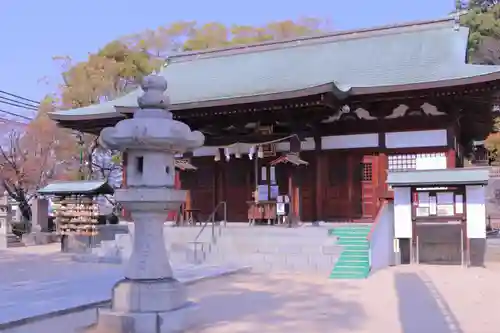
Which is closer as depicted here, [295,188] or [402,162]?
[402,162]

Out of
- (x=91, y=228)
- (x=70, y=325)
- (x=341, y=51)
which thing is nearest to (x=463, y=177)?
(x=341, y=51)

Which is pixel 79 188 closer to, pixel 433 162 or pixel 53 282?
pixel 53 282

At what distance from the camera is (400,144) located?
14.8 meters

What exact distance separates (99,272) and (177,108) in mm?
5727

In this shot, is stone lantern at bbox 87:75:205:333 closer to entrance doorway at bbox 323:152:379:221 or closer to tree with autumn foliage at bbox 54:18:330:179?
entrance doorway at bbox 323:152:379:221

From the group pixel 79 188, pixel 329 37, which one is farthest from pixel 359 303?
pixel 329 37

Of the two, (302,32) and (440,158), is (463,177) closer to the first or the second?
(440,158)

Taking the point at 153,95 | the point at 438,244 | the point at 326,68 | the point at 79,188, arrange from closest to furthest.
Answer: the point at 153,95 < the point at 438,244 < the point at 326,68 < the point at 79,188

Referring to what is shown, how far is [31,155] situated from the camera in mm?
26781

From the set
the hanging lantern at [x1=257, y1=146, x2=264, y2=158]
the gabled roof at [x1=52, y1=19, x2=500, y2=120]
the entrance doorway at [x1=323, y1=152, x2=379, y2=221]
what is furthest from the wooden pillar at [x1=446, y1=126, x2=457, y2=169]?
the hanging lantern at [x1=257, y1=146, x2=264, y2=158]

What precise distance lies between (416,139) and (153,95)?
1004cm

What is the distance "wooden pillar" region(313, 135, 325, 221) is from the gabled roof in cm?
188

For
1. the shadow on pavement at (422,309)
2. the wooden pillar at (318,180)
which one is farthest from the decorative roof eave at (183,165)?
the shadow on pavement at (422,309)

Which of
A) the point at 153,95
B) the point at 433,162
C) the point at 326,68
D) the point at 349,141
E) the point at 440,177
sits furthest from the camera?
the point at 326,68
